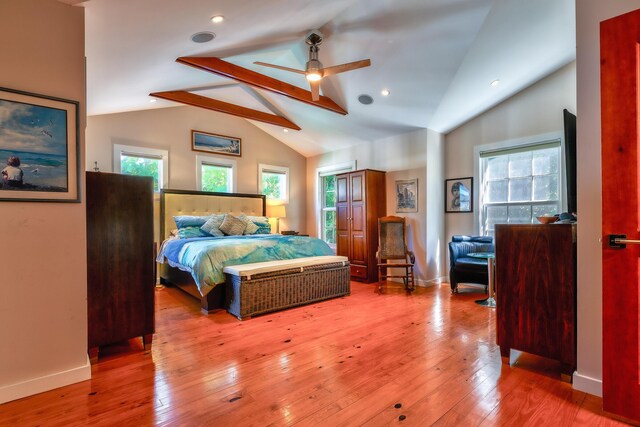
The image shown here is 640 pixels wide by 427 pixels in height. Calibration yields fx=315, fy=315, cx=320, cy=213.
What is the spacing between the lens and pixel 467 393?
189cm

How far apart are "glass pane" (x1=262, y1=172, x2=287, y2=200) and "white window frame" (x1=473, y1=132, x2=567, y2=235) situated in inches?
151

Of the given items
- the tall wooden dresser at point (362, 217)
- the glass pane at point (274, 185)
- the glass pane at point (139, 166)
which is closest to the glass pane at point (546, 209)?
the tall wooden dresser at point (362, 217)

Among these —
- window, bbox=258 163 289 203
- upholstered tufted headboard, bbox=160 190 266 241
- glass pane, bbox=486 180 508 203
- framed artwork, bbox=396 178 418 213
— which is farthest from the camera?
window, bbox=258 163 289 203

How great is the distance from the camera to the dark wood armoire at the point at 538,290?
2023mm

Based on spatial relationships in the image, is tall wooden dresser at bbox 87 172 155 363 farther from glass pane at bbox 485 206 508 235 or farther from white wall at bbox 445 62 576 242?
glass pane at bbox 485 206 508 235

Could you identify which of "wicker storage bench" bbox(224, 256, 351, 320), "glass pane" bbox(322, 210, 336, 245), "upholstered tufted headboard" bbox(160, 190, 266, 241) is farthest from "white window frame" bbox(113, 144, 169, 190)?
"glass pane" bbox(322, 210, 336, 245)

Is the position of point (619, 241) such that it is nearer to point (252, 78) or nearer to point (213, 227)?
→ point (252, 78)

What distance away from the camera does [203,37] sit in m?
2.79

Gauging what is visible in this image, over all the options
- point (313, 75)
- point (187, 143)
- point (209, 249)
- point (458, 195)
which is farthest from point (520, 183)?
point (187, 143)

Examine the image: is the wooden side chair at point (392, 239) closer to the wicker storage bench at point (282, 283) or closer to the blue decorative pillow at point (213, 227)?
the wicker storage bench at point (282, 283)

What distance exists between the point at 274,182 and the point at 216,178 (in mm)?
1298

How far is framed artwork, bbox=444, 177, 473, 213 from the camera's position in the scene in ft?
16.2

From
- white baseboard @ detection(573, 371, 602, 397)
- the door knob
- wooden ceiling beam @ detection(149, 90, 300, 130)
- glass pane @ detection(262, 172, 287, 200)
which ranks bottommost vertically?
white baseboard @ detection(573, 371, 602, 397)

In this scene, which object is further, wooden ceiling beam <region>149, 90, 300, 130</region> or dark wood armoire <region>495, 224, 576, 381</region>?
wooden ceiling beam <region>149, 90, 300, 130</region>
